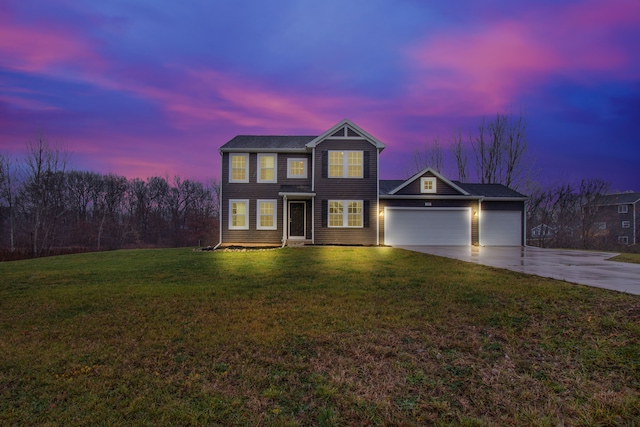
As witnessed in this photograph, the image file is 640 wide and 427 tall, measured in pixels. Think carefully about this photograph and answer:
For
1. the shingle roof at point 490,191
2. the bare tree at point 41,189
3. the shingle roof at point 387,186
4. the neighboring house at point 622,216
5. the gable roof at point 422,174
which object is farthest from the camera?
the neighboring house at point 622,216

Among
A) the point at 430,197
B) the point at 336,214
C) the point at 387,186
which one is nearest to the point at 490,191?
the point at 430,197

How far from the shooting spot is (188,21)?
1334 centimetres

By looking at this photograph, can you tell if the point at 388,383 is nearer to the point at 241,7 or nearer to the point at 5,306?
the point at 5,306

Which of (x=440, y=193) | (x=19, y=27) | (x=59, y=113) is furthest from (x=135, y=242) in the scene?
(x=440, y=193)

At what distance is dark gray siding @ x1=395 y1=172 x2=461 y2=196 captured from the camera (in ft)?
59.6

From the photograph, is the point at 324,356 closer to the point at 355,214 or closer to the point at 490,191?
the point at 355,214

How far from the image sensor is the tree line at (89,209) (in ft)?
83.4

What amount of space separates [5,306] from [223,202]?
12097 mm

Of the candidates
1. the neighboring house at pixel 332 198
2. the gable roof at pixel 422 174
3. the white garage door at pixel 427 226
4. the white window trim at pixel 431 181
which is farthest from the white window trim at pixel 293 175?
the white window trim at pixel 431 181

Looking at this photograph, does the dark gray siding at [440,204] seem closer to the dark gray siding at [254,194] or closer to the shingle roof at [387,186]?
the shingle roof at [387,186]

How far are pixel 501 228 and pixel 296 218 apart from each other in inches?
477

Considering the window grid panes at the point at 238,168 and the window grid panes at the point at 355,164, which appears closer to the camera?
the window grid panes at the point at 355,164

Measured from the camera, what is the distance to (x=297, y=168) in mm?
17938

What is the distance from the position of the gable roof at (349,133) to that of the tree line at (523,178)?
1640 centimetres
